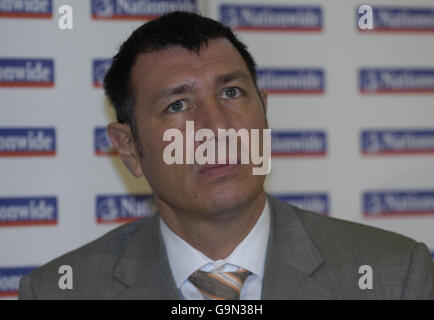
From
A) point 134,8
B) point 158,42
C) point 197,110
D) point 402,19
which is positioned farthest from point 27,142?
point 402,19

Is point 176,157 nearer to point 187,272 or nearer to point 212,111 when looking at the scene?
point 212,111

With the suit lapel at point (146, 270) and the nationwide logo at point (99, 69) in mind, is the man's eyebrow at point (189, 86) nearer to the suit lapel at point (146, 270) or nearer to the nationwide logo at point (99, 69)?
the suit lapel at point (146, 270)

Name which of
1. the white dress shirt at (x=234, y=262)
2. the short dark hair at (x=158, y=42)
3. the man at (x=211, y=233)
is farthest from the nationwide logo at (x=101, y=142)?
the white dress shirt at (x=234, y=262)

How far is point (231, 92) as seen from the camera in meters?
1.68

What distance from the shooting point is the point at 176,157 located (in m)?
1.64

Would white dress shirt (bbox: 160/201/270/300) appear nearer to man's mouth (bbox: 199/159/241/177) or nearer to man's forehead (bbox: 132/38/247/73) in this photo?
man's mouth (bbox: 199/159/241/177)

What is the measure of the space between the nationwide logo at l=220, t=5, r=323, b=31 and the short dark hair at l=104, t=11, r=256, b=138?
1.97ft

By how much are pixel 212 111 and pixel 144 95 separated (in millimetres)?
264

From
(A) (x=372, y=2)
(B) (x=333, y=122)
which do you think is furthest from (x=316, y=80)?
(A) (x=372, y=2)

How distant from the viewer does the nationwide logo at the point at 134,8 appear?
7.77 feet

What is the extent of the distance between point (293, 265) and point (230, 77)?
568mm

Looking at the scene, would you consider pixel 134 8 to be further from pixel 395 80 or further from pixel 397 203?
pixel 397 203

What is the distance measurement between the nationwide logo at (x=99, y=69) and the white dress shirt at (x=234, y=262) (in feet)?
3.02

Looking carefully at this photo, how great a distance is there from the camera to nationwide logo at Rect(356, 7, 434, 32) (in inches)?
100
